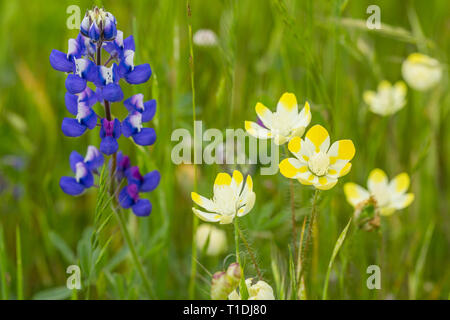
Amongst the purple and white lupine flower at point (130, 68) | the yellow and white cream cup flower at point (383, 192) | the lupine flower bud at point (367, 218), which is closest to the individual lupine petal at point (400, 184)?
the yellow and white cream cup flower at point (383, 192)

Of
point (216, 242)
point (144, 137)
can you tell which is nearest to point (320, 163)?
point (144, 137)

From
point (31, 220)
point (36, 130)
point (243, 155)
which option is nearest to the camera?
point (243, 155)

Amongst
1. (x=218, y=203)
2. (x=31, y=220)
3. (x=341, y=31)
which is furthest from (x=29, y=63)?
(x=218, y=203)

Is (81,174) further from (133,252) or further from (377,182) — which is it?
(377,182)

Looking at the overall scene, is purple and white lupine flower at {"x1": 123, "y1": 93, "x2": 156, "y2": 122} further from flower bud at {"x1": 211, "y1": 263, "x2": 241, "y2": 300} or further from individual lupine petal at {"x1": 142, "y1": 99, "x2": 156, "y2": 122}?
flower bud at {"x1": 211, "y1": 263, "x2": 241, "y2": 300}

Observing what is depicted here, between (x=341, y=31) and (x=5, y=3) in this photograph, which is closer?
(x=341, y=31)

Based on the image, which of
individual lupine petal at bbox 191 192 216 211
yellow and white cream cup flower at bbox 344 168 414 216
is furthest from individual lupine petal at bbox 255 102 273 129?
yellow and white cream cup flower at bbox 344 168 414 216
